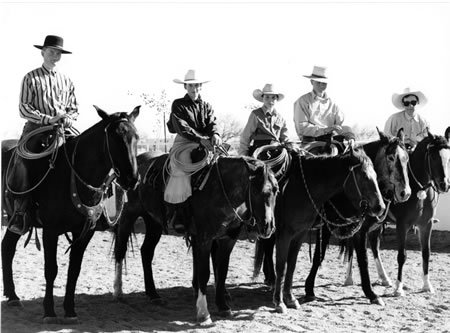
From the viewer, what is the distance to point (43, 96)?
732 centimetres

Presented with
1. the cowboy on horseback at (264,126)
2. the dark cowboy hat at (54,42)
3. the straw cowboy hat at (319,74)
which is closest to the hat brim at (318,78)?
the straw cowboy hat at (319,74)

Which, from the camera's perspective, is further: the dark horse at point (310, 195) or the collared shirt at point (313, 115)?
the collared shirt at point (313, 115)

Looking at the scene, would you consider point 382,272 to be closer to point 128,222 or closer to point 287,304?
point 287,304

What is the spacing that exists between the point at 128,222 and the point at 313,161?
8.32 feet

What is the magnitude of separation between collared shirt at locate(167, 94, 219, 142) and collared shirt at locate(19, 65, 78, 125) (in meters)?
1.12

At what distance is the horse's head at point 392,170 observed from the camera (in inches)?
329

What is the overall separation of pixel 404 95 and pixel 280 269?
402 centimetres

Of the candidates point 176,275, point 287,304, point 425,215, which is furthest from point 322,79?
point 176,275

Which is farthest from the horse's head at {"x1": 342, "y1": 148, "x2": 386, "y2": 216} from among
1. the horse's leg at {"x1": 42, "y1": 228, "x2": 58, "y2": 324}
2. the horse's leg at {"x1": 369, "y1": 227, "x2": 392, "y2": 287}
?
the horse's leg at {"x1": 42, "y1": 228, "x2": 58, "y2": 324}

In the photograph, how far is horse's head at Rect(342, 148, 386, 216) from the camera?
301 inches

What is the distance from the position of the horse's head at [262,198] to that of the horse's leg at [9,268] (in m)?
2.95

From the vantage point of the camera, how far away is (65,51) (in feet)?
24.5

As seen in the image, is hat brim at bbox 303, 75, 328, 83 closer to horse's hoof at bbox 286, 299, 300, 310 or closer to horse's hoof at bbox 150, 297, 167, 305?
horse's hoof at bbox 286, 299, 300, 310

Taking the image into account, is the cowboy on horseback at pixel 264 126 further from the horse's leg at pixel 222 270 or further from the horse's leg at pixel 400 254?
the horse's leg at pixel 400 254
